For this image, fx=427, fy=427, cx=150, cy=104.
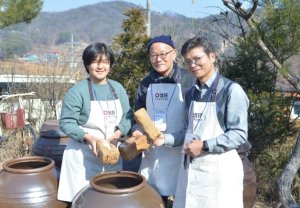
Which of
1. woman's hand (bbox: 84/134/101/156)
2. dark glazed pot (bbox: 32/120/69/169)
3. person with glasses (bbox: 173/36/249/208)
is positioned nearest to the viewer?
person with glasses (bbox: 173/36/249/208)

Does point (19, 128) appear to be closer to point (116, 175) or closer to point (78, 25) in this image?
point (116, 175)

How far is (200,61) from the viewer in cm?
247

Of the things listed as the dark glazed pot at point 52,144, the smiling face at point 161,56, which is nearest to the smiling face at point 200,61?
the smiling face at point 161,56

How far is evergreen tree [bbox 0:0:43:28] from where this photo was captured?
34.9 feet

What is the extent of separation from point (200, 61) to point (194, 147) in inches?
19.6

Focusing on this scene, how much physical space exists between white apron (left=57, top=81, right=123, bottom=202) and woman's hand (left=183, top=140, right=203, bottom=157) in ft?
2.34

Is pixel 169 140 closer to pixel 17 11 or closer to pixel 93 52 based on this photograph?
pixel 93 52

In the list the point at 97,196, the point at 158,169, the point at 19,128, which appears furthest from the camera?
the point at 19,128

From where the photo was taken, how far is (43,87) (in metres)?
8.18

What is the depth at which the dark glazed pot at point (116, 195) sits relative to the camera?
2482mm

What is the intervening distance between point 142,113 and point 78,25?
271 feet

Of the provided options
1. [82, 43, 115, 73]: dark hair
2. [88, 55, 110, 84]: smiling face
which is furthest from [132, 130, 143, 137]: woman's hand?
[82, 43, 115, 73]: dark hair

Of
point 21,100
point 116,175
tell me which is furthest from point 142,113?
point 21,100

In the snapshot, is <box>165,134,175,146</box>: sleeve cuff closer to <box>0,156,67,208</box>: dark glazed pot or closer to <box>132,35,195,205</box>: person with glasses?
<box>132,35,195,205</box>: person with glasses
